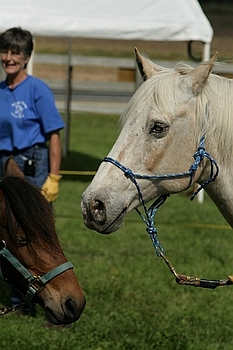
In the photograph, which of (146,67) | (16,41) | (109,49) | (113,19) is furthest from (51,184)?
(109,49)

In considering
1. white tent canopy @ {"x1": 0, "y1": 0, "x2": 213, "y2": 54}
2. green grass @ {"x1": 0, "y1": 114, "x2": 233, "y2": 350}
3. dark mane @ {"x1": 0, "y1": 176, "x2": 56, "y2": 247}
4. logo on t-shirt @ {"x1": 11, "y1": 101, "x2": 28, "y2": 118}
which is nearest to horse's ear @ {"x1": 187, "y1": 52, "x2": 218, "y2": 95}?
dark mane @ {"x1": 0, "y1": 176, "x2": 56, "y2": 247}

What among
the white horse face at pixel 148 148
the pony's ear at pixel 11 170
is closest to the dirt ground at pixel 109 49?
the pony's ear at pixel 11 170

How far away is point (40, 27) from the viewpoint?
8555 millimetres

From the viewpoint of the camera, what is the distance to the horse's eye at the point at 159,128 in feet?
11.9

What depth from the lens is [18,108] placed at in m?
5.90

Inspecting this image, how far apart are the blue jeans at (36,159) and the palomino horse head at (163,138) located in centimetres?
233

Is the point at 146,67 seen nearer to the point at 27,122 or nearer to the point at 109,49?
the point at 27,122

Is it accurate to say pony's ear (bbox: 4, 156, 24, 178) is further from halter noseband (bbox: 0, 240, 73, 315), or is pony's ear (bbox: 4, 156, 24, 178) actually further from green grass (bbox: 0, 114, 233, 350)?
green grass (bbox: 0, 114, 233, 350)

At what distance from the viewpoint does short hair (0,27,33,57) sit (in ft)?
18.6

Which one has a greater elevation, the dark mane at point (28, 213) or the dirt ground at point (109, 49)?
the dark mane at point (28, 213)

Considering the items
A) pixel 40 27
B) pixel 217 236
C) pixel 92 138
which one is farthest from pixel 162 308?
pixel 92 138

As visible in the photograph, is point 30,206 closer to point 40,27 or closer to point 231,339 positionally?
point 231,339

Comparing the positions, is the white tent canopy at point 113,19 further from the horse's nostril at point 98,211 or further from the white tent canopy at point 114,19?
the horse's nostril at point 98,211

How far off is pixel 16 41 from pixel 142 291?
7.79ft
